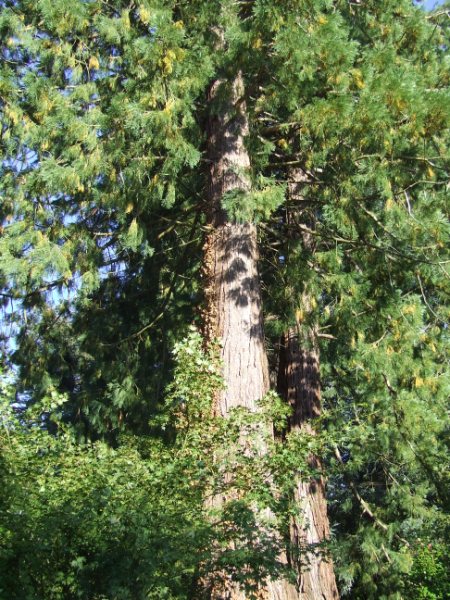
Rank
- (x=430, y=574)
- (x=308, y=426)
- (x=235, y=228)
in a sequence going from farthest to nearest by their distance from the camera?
1. (x=430, y=574)
2. (x=308, y=426)
3. (x=235, y=228)

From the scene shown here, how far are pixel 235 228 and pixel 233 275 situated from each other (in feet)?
1.44

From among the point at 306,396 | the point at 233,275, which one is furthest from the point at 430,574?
the point at 233,275

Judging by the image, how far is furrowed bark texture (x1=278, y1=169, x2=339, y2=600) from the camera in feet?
22.0

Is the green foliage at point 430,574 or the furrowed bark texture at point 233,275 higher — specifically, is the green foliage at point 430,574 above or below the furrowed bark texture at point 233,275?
below

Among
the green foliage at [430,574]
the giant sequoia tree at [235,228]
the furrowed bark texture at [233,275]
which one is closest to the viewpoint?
the giant sequoia tree at [235,228]

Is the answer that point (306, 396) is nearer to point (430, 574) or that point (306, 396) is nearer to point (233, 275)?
point (233, 275)

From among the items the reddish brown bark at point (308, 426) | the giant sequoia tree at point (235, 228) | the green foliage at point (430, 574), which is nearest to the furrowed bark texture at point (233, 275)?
the giant sequoia tree at point (235, 228)

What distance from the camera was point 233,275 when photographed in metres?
5.69

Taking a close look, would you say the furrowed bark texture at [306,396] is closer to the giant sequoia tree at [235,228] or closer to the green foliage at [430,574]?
the giant sequoia tree at [235,228]

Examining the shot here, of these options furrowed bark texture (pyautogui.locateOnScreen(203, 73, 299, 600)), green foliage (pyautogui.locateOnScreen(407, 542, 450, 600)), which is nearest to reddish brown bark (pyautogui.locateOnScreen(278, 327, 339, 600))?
furrowed bark texture (pyautogui.locateOnScreen(203, 73, 299, 600))

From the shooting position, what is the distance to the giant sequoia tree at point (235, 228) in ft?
13.6

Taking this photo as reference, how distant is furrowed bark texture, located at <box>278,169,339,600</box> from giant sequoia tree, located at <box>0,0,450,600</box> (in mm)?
26

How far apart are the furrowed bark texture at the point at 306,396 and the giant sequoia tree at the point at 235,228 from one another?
0.08ft

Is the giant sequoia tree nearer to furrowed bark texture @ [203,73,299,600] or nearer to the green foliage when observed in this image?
furrowed bark texture @ [203,73,299,600]
